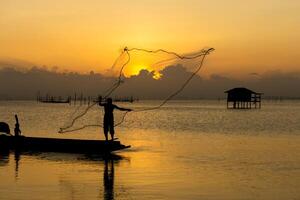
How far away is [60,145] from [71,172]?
564cm

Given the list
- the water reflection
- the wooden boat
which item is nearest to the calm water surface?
the water reflection

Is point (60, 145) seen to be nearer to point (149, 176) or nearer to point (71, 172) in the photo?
point (71, 172)

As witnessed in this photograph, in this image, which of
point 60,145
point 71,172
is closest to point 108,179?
point 71,172

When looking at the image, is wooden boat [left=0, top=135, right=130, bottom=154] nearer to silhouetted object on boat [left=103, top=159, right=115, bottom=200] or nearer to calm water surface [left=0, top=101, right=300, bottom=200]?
calm water surface [left=0, top=101, right=300, bottom=200]

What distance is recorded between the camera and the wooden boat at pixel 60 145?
19.2m

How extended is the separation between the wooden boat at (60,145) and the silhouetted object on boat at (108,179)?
1.76 meters

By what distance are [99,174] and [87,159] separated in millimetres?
3459

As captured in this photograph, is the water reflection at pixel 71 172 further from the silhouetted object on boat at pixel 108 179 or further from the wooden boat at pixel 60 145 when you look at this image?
the wooden boat at pixel 60 145

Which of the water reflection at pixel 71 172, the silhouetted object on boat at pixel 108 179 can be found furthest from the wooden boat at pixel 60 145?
the silhouetted object on boat at pixel 108 179

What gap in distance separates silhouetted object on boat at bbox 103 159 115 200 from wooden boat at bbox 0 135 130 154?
69.4 inches

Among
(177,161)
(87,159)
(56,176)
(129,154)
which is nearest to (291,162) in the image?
(177,161)

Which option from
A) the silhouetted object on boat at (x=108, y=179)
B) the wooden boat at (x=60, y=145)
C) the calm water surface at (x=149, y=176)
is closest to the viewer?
the silhouetted object on boat at (x=108, y=179)

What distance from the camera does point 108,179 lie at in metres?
13.4

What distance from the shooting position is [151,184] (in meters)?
12.6
